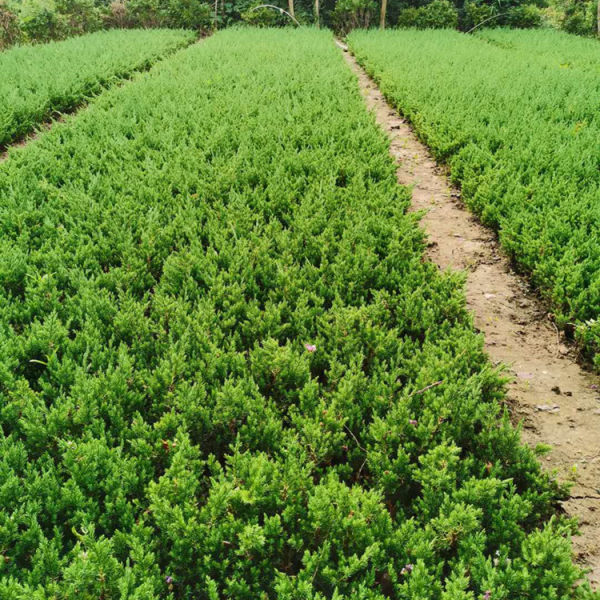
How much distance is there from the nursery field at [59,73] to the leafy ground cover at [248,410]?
15.0 feet

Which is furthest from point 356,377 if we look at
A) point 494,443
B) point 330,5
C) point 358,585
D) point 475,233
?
point 330,5

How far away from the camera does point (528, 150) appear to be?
633 centimetres

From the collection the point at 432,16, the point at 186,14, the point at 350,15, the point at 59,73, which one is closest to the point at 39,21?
the point at 186,14

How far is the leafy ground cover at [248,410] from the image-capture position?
6.39ft

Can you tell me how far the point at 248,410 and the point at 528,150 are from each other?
5.75 meters

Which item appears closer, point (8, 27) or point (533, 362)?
point (533, 362)

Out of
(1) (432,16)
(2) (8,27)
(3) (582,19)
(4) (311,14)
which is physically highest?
(4) (311,14)

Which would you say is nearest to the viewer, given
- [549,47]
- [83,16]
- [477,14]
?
[549,47]

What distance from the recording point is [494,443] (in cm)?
251

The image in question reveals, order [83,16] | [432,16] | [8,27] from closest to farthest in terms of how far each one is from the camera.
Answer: [8,27] → [83,16] → [432,16]

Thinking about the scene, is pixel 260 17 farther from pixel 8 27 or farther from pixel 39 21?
pixel 8 27

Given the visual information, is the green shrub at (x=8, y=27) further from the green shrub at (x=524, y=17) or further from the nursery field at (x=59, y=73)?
the green shrub at (x=524, y=17)

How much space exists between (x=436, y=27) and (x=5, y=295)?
1252 inches

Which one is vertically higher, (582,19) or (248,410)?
(582,19)
